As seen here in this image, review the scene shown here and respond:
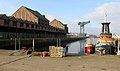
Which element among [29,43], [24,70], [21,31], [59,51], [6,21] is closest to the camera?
[24,70]

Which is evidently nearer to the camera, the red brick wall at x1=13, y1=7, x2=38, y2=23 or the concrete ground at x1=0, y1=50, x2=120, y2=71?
the concrete ground at x1=0, y1=50, x2=120, y2=71

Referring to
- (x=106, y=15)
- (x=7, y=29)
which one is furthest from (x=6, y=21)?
(x=106, y=15)

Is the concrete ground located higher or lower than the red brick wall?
lower

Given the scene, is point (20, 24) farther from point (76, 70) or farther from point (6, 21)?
point (76, 70)

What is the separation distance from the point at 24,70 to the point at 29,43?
60.5 m

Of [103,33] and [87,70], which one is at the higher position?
[103,33]

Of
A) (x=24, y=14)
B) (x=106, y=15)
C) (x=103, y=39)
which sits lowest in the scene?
(x=103, y=39)

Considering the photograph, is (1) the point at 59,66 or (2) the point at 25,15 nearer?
(1) the point at 59,66

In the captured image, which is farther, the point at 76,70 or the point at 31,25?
the point at 31,25

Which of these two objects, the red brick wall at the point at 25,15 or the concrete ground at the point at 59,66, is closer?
the concrete ground at the point at 59,66

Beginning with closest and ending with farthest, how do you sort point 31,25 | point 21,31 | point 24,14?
point 21,31, point 31,25, point 24,14

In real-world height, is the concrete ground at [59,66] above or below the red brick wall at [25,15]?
below

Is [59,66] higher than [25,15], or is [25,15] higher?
[25,15]

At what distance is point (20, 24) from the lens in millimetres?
97438
